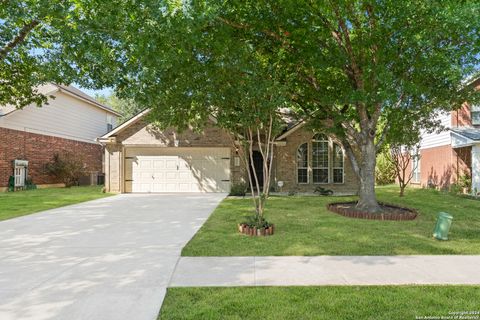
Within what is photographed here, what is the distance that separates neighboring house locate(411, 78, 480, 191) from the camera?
16.1 meters

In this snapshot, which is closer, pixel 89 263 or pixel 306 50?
pixel 89 263

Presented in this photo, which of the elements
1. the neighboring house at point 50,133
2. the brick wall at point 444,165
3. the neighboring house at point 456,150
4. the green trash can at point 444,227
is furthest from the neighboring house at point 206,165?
the green trash can at point 444,227

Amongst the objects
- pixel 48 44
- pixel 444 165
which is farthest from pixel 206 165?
pixel 444 165

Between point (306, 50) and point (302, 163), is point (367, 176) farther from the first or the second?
point (302, 163)

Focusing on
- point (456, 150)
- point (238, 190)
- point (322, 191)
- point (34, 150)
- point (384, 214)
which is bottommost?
point (384, 214)

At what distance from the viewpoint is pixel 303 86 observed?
11.9 metres

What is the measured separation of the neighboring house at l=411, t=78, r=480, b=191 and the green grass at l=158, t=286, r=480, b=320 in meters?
13.7

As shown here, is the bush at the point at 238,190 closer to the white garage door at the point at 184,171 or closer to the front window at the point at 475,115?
the white garage door at the point at 184,171

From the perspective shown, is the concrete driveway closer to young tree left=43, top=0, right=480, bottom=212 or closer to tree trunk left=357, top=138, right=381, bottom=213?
young tree left=43, top=0, right=480, bottom=212

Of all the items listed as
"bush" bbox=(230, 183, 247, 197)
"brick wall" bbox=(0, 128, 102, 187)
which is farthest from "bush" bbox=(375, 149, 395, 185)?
"brick wall" bbox=(0, 128, 102, 187)

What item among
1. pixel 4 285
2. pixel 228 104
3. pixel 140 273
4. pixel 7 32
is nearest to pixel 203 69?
pixel 228 104

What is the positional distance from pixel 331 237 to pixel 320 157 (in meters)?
11.2

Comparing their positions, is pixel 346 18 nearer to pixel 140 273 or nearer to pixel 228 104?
pixel 228 104

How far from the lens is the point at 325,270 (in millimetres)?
4980
